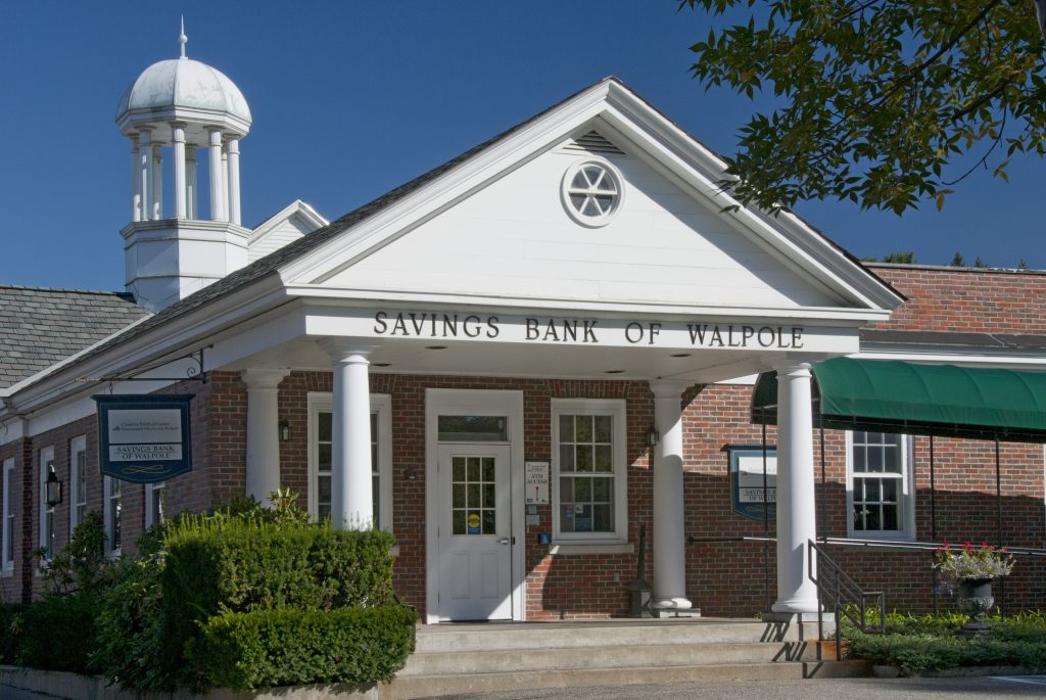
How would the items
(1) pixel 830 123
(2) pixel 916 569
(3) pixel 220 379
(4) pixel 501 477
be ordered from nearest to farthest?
(1) pixel 830 123
(3) pixel 220 379
(4) pixel 501 477
(2) pixel 916 569

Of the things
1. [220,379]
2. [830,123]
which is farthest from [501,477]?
[830,123]

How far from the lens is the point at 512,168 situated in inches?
700

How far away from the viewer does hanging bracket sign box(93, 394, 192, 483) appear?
18.4 m

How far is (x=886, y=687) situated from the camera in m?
15.6

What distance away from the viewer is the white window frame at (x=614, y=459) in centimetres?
2119

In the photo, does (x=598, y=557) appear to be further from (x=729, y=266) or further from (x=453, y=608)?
(x=729, y=266)

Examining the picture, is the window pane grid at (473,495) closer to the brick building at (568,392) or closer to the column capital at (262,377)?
the brick building at (568,392)

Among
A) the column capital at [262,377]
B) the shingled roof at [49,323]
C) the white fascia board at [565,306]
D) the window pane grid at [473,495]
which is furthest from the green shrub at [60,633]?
the shingled roof at [49,323]

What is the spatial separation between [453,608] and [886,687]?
637 centimetres

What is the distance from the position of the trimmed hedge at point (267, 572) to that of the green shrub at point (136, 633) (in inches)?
9.7

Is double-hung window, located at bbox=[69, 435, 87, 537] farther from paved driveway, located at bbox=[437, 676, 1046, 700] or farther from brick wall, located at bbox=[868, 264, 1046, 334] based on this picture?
brick wall, located at bbox=[868, 264, 1046, 334]

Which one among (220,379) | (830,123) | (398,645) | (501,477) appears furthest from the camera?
(501,477)

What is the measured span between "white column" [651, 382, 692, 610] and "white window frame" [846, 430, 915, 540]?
9.89 feet

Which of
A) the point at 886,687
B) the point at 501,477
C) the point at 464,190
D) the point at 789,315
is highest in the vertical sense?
the point at 464,190
